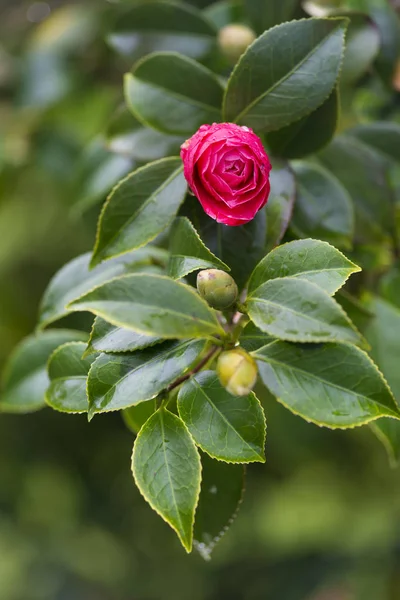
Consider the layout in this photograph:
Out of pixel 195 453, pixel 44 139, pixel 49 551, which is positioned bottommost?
pixel 49 551

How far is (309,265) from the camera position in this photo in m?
0.48

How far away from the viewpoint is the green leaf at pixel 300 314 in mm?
418

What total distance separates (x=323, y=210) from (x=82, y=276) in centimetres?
26

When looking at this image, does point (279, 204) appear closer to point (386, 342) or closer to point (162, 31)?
point (386, 342)

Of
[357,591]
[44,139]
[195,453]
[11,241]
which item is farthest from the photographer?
[357,591]

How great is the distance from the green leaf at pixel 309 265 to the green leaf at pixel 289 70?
16 cm

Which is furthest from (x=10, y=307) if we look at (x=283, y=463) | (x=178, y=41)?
(x=178, y=41)

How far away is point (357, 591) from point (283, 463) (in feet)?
1.33

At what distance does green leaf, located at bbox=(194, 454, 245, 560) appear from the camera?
0.59m

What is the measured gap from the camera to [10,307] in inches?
67.4

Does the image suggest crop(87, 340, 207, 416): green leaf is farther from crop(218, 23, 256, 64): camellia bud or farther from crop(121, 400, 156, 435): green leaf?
crop(218, 23, 256, 64): camellia bud

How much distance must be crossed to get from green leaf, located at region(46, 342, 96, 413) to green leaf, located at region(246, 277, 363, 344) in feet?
0.52

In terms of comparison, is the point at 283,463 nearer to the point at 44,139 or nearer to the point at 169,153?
the point at 44,139

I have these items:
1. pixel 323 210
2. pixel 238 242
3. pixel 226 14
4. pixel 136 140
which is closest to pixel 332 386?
pixel 238 242
